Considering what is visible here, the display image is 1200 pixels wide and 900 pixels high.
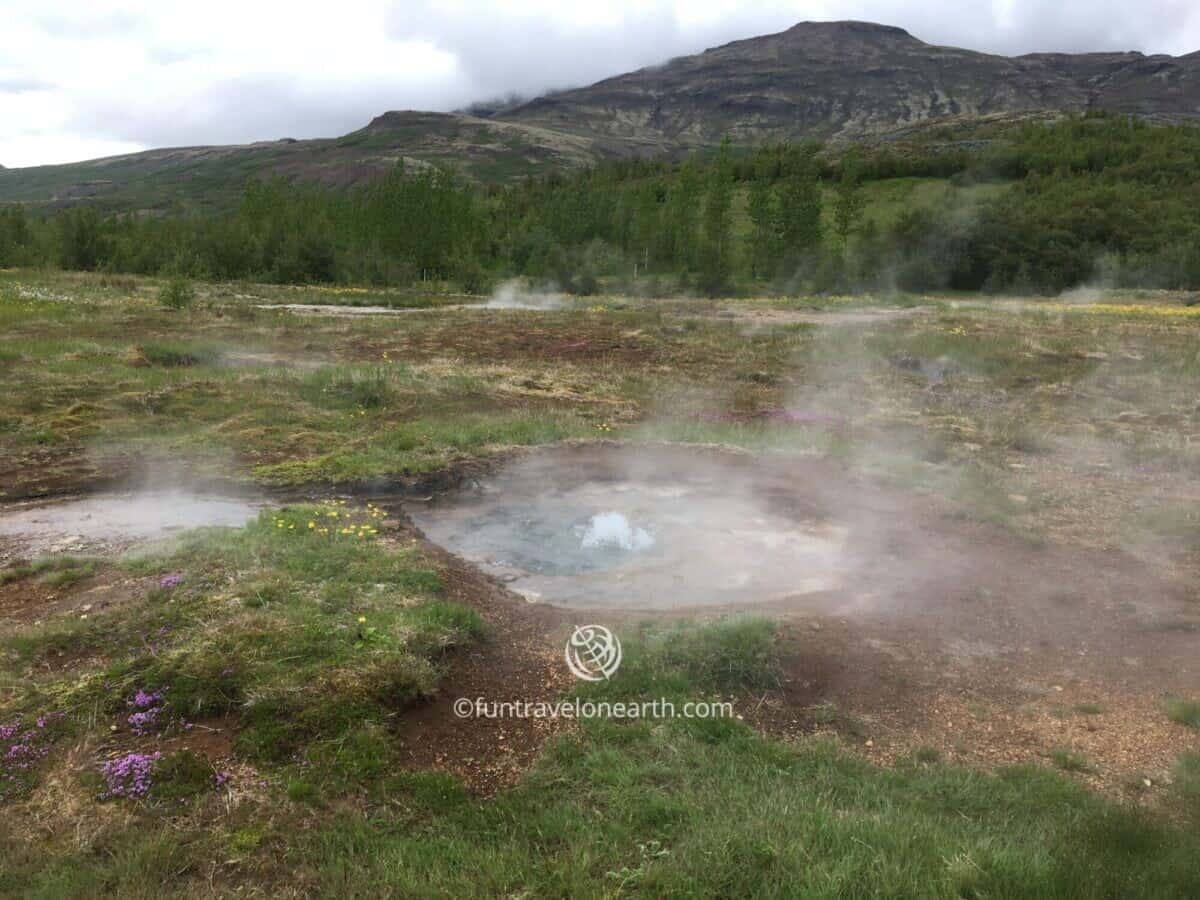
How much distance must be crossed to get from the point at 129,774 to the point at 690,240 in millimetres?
58131

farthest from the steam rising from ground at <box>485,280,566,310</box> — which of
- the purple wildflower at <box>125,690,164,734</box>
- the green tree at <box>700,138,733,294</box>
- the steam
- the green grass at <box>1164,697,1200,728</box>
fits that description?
the green grass at <box>1164,697,1200,728</box>

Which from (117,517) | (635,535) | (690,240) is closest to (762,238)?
(690,240)

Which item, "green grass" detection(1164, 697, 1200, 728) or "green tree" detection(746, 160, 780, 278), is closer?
"green grass" detection(1164, 697, 1200, 728)

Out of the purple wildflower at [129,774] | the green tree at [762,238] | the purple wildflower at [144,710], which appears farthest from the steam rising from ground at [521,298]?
the purple wildflower at [129,774]

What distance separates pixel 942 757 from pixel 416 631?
12.4 feet

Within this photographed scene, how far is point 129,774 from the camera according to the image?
4.67 m

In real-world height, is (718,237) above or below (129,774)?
below

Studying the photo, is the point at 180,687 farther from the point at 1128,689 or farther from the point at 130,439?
the point at 130,439

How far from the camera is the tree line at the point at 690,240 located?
175 ft

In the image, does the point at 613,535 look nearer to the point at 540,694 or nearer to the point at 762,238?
the point at 540,694

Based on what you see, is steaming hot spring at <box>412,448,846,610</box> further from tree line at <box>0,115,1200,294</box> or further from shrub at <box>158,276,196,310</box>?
tree line at <box>0,115,1200,294</box>

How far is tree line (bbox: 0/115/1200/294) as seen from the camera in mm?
53312

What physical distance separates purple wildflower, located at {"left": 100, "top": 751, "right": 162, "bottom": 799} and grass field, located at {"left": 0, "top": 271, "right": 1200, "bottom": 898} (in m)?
0.02

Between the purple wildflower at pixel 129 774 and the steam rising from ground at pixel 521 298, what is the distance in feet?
118
